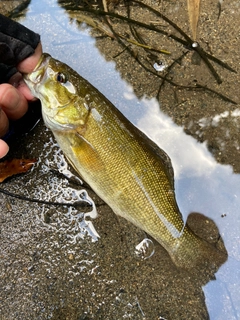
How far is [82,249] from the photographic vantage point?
3.05 metres

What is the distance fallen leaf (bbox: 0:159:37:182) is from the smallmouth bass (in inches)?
19.2

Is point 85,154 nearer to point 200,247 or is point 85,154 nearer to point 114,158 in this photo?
point 114,158

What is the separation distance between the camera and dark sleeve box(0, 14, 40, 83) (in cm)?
268

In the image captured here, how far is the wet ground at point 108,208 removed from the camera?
294 cm

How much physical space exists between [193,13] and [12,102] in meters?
2.03

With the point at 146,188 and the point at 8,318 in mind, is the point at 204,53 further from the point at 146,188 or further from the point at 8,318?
the point at 8,318

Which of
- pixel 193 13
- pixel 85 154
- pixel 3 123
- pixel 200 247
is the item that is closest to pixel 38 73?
pixel 3 123

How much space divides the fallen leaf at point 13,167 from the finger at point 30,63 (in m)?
0.81

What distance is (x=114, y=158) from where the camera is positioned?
2832 millimetres

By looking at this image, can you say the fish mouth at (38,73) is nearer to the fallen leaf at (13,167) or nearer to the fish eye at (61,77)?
the fish eye at (61,77)

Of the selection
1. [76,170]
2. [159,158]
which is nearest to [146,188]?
[159,158]

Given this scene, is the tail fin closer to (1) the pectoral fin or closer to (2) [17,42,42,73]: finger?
(1) the pectoral fin

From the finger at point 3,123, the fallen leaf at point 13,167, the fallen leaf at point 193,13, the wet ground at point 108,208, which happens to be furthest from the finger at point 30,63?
the fallen leaf at point 193,13

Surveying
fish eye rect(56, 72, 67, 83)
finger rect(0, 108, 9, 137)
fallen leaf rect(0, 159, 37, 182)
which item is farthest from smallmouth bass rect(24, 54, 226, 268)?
fallen leaf rect(0, 159, 37, 182)
